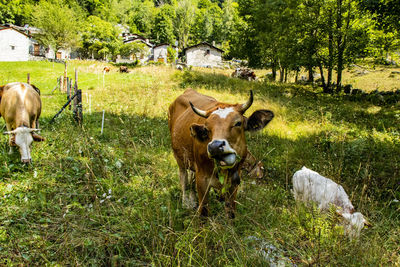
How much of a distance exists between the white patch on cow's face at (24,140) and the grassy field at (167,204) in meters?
0.31

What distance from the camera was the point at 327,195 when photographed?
12.7ft

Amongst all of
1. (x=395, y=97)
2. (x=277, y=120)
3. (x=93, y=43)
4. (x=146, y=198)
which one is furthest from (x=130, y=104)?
(x=93, y=43)

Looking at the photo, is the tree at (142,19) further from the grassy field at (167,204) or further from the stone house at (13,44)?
the grassy field at (167,204)

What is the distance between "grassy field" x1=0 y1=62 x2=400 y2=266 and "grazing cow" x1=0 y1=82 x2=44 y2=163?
1.26 feet

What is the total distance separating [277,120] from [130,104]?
19.7ft

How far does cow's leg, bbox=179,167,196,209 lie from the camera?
3.82 m

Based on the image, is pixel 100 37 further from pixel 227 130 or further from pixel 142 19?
pixel 227 130

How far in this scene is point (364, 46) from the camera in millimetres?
14172

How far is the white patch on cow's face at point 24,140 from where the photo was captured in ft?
16.2

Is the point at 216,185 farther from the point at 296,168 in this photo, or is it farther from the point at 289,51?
the point at 289,51

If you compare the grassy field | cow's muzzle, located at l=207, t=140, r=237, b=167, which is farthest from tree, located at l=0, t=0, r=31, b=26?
cow's muzzle, located at l=207, t=140, r=237, b=167

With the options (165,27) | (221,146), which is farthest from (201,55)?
(221,146)

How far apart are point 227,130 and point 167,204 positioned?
1359mm

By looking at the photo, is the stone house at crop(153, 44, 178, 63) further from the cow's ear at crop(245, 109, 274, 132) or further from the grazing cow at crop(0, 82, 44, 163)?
the cow's ear at crop(245, 109, 274, 132)
